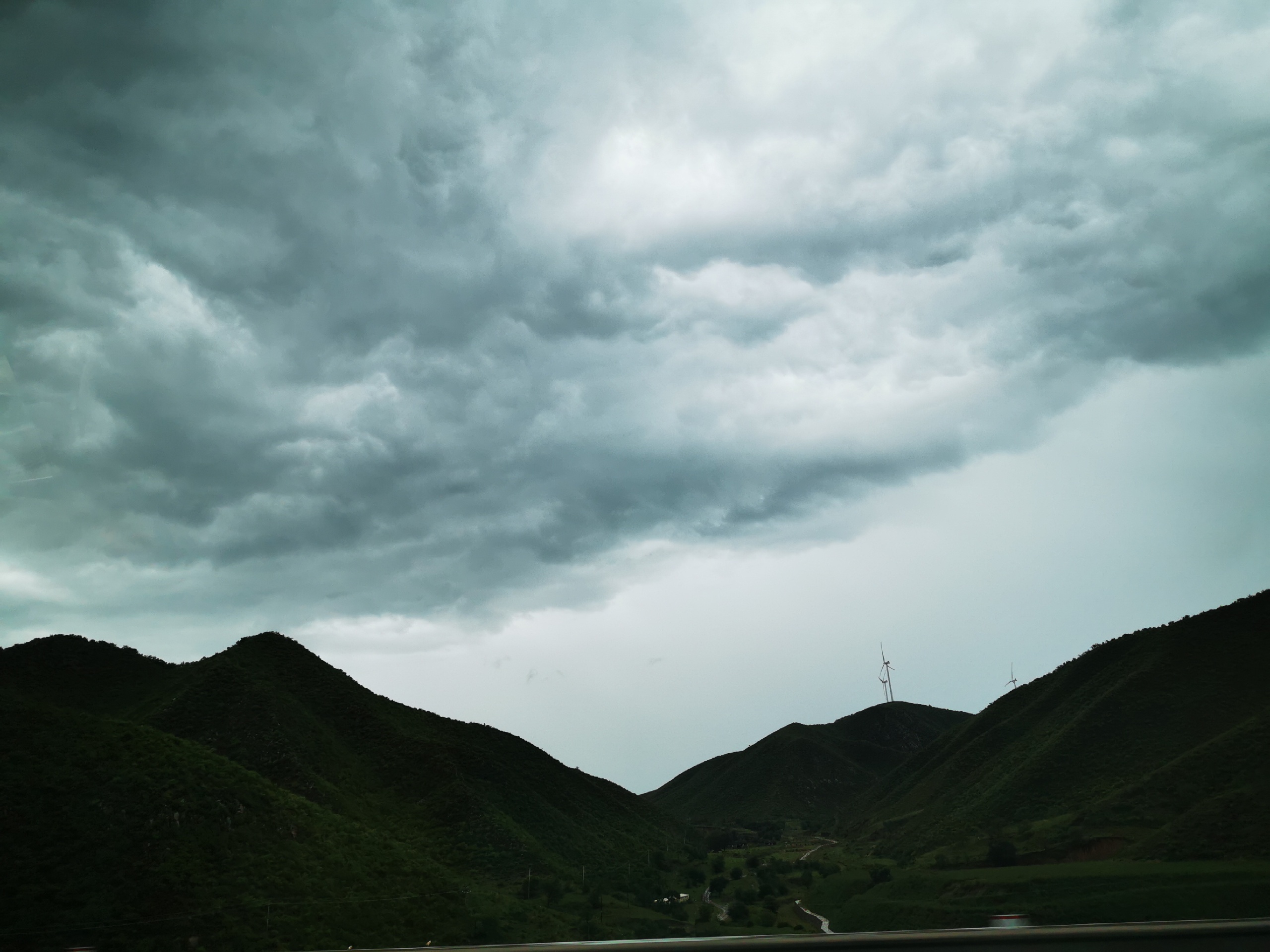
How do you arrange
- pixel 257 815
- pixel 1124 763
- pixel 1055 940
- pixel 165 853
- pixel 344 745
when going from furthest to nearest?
pixel 344 745, pixel 1124 763, pixel 257 815, pixel 165 853, pixel 1055 940

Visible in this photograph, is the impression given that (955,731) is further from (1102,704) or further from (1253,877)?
(1253,877)

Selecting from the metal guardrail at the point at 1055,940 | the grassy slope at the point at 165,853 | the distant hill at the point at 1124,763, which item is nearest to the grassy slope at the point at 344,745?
the grassy slope at the point at 165,853

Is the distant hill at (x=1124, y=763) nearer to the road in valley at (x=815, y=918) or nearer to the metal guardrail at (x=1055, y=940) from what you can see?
the road in valley at (x=815, y=918)

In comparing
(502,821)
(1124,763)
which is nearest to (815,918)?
(502,821)

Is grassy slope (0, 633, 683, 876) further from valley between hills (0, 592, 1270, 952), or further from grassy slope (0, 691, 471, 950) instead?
grassy slope (0, 691, 471, 950)

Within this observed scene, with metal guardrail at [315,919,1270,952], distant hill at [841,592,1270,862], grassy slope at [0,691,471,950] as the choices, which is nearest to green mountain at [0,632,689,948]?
grassy slope at [0,691,471,950]

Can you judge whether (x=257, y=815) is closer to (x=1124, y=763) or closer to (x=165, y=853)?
(x=165, y=853)

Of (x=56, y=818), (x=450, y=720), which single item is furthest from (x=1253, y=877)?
(x=450, y=720)
